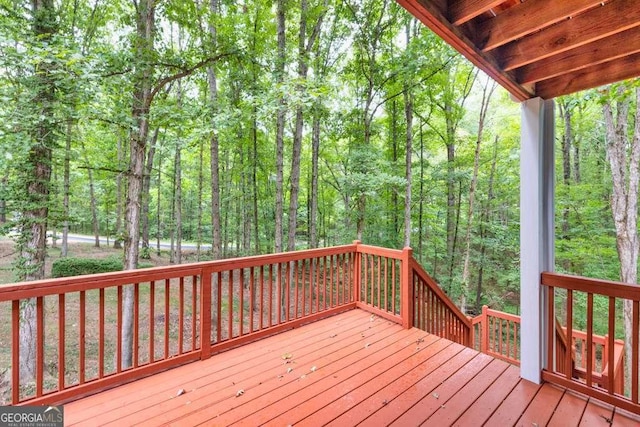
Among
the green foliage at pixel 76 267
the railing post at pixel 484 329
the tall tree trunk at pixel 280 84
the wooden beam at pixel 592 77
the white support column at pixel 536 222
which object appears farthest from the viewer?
the green foliage at pixel 76 267

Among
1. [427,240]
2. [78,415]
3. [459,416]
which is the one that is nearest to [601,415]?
[459,416]

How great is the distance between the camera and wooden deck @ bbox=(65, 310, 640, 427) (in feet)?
6.56

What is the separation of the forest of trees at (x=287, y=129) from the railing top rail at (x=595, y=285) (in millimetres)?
2324

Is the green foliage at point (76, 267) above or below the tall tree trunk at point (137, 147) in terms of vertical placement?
below

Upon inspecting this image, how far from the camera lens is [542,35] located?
1.90 m

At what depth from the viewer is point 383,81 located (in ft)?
27.5

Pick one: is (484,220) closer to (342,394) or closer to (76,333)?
(342,394)

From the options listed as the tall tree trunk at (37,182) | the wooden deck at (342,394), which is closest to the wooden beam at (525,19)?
the wooden deck at (342,394)

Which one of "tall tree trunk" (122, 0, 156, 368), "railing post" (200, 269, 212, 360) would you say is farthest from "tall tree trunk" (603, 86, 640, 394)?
"tall tree trunk" (122, 0, 156, 368)

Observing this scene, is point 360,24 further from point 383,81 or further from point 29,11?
point 29,11

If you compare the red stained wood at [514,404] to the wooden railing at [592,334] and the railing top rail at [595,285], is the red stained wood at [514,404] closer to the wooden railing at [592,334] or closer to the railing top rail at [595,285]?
the wooden railing at [592,334]

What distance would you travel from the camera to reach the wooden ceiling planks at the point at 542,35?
155 cm

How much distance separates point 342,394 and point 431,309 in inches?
83.0

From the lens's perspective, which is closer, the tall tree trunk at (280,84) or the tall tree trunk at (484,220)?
the tall tree trunk at (280,84)
